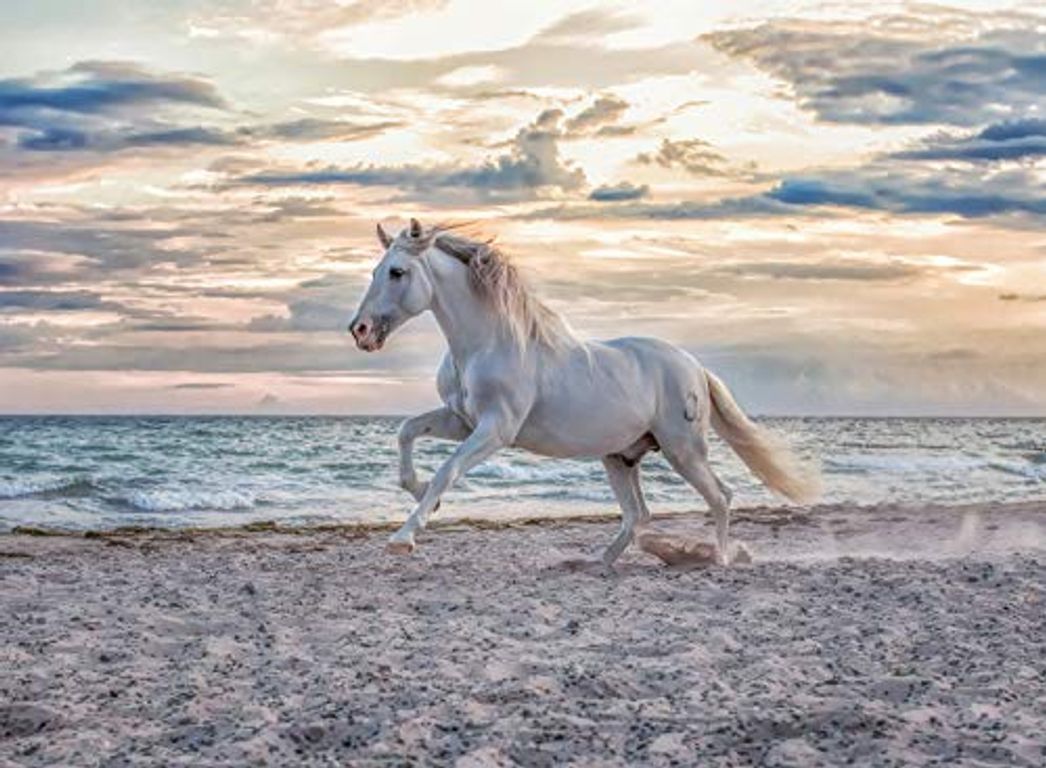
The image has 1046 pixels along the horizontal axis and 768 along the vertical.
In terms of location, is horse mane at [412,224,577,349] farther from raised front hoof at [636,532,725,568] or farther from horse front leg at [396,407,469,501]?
raised front hoof at [636,532,725,568]

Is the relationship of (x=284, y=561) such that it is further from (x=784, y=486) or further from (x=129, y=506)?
(x=129, y=506)

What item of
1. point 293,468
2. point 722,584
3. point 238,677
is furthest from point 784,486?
point 293,468

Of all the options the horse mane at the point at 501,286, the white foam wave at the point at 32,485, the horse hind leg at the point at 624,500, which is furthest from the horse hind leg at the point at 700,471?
the white foam wave at the point at 32,485

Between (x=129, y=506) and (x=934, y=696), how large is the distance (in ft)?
52.4

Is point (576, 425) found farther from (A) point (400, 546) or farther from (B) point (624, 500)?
(A) point (400, 546)

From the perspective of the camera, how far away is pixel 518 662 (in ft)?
19.1

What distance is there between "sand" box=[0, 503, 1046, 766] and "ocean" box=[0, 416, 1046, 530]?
3420 millimetres

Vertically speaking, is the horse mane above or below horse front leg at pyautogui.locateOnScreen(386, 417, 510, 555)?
above

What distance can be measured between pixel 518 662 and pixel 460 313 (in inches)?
122

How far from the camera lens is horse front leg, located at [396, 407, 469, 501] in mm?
8453

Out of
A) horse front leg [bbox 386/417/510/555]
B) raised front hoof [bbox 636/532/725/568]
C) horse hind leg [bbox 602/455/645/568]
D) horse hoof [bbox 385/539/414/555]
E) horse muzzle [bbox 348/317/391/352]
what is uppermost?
horse muzzle [bbox 348/317/391/352]

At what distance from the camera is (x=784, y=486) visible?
32.9ft

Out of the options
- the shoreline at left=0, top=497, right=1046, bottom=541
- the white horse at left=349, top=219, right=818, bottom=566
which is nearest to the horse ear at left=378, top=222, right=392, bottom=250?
the white horse at left=349, top=219, right=818, bottom=566

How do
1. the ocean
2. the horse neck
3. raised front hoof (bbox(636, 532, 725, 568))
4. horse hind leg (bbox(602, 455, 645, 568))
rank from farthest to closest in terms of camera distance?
the ocean < raised front hoof (bbox(636, 532, 725, 568)) < horse hind leg (bbox(602, 455, 645, 568)) < the horse neck
